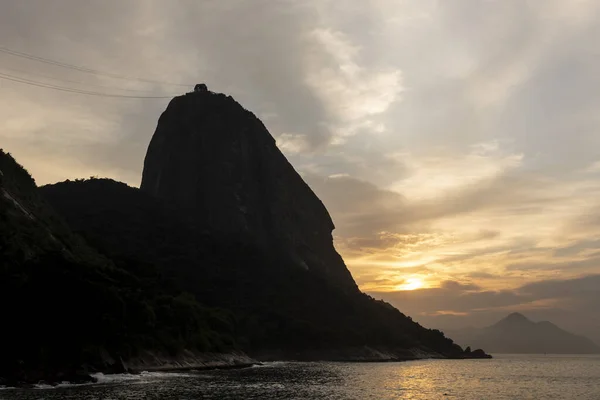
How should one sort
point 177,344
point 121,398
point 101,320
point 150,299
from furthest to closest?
point 150,299 < point 177,344 < point 101,320 < point 121,398

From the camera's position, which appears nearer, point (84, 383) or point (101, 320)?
point (84, 383)

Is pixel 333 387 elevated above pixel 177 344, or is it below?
below

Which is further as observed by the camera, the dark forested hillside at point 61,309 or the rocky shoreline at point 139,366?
the dark forested hillside at point 61,309

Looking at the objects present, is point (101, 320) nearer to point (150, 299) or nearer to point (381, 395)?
point (150, 299)

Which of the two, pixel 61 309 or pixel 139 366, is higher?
pixel 61 309

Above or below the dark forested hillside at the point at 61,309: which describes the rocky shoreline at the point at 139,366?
below

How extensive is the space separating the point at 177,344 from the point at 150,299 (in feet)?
63.2

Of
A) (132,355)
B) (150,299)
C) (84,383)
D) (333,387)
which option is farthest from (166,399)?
(150,299)

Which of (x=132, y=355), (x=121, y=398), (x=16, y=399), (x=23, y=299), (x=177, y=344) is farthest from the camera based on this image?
(x=177, y=344)

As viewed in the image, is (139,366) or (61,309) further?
(139,366)

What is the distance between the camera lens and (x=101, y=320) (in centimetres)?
10206

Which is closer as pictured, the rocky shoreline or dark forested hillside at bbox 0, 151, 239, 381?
the rocky shoreline

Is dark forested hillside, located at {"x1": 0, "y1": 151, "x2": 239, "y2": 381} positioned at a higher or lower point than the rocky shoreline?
higher

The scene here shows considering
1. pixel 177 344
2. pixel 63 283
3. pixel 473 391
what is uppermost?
pixel 63 283
